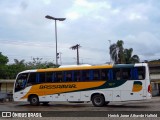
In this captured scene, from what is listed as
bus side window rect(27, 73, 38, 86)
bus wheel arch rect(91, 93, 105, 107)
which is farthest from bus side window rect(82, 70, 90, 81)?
bus side window rect(27, 73, 38, 86)

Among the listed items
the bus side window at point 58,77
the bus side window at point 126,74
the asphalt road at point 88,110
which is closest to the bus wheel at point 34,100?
the bus side window at point 58,77

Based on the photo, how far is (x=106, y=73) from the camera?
2452 cm

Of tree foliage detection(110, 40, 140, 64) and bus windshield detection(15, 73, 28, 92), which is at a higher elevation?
tree foliage detection(110, 40, 140, 64)

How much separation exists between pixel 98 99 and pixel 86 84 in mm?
1306

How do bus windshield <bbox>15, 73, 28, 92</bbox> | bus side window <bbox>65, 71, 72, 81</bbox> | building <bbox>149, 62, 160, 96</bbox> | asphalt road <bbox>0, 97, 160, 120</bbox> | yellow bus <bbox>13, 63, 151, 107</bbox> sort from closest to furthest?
asphalt road <bbox>0, 97, 160, 120</bbox>
yellow bus <bbox>13, 63, 151, 107</bbox>
bus side window <bbox>65, 71, 72, 81</bbox>
bus windshield <bbox>15, 73, 28, 92</bbox>
building <bbox>149, 62, 160, 96</bbox>

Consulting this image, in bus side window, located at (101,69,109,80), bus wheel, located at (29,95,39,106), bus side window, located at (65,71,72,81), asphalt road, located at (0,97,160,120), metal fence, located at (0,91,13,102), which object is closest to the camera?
asphalt road, located at (0,97,160,120)

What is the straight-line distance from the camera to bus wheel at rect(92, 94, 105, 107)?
24.7 meters

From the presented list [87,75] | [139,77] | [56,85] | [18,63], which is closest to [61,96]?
[56,85]

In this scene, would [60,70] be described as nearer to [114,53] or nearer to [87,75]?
[87,75]

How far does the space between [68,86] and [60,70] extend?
1293mm

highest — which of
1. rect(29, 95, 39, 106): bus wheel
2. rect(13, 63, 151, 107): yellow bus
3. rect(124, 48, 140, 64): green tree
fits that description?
rect(124, 48, 140, 64): green tree

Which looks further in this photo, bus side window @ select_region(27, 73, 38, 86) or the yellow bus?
bus side window @ select_region(27, 73, 38, 86)

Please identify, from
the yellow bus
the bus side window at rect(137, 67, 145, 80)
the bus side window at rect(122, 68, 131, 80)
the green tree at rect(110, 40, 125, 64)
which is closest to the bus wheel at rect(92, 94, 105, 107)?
the yellow bus

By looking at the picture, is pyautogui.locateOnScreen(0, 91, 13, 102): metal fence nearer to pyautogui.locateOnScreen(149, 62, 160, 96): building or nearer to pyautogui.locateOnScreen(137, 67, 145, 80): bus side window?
pyautogui.locateOnScreen(137, 67, 145, 80): bus side window
